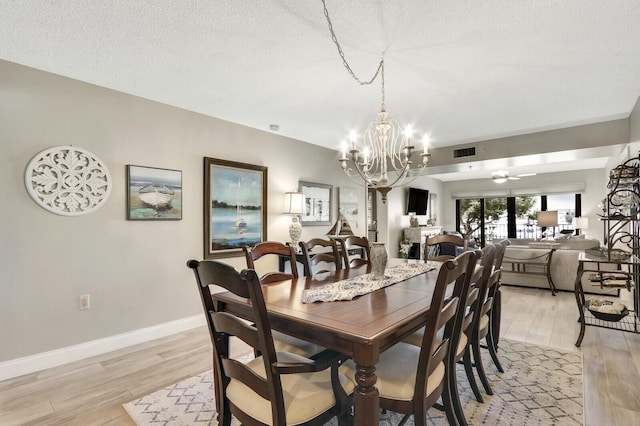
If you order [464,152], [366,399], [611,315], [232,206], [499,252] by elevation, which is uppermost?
[464,152]

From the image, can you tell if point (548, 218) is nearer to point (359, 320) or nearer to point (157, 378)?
point (359, 320)

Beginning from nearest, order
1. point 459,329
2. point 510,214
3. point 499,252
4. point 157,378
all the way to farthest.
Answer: point 459,329 → point 499,252 → point 157,378 → point 510,214

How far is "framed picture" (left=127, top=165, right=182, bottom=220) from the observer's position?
10.3 feet

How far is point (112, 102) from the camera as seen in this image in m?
3.02

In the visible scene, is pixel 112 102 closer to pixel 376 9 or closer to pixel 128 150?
pixel 128 150

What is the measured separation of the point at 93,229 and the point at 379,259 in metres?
2.56

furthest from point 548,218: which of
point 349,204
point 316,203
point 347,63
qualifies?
point 347,63

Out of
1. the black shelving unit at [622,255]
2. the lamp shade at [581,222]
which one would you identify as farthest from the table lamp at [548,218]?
the black shelving unit at [622,255]

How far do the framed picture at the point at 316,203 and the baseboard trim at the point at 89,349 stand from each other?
2.14m

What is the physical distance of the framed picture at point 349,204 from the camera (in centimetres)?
564

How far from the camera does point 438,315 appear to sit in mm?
1326

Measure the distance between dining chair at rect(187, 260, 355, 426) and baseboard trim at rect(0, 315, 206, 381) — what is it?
2075 millimetres

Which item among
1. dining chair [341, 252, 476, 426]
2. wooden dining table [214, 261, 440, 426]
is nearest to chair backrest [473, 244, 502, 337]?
wooden dining table [214, 261, 440, 426]

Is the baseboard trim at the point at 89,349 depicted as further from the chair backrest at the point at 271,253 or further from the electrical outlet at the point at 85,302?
the chair backrest at the point at 271,253
